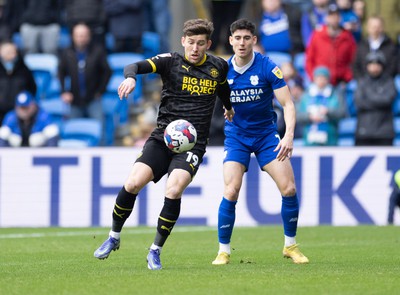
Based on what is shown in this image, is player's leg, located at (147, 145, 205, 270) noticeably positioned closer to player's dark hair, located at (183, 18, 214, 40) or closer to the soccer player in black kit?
the soccer player in black kit

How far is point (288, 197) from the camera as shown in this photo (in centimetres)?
1093

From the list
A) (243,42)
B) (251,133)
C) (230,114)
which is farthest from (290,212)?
(243,42)

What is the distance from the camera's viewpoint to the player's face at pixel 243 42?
10.7 metres

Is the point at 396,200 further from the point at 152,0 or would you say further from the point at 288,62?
the point at 152,0

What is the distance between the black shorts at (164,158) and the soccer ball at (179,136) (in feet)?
0.29

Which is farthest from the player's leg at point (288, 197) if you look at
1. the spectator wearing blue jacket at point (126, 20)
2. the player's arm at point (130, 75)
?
the spectator wearing blue jacket at point (126, 20)

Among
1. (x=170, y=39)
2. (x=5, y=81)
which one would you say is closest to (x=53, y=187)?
(x=5, y=81)

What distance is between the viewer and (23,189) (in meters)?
17.3

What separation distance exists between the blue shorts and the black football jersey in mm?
700

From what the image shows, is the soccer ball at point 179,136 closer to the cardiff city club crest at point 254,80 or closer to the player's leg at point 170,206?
the player's leg at point 170,206

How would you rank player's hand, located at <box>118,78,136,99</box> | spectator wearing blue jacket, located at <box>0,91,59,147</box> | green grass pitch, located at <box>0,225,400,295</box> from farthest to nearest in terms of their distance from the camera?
spectator wearing blue jacket, located at <box>0,91,59,147</box> → player's hand, located at <box>118,78,136,99</box> → green grass pitch, located at <box>0,225,400,295</box>

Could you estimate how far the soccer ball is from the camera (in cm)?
1006

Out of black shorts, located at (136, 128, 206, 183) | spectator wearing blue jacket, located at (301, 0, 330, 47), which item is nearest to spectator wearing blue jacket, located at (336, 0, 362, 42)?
spectator wearing blue jacket, located at (301, 0, 330, 47)

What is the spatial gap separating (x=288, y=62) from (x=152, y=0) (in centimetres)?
352
